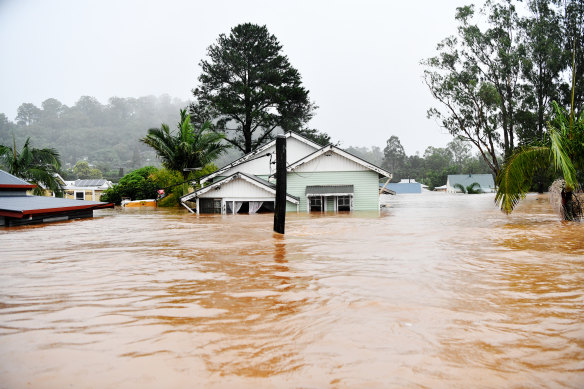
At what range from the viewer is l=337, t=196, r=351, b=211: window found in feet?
86.3

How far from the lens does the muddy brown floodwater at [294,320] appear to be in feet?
10.4

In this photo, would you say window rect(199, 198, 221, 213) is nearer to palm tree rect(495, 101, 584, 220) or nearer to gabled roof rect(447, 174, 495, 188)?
palm tree rect(495, 101, 584, 220)

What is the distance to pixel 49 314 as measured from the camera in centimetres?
460

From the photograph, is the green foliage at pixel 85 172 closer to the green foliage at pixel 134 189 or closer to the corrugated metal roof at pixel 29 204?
the green foliage at pixel 134 189

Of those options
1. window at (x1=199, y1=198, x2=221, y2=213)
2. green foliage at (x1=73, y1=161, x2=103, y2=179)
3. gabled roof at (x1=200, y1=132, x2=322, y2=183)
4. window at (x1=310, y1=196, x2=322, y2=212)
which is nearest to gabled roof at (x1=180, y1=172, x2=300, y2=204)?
window at (x1=199, y1=198, x2=221, y2=213)

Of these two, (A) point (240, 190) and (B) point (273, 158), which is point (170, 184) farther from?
Answer: (A) point (240, 190)

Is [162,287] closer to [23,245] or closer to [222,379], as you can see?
[222,379]

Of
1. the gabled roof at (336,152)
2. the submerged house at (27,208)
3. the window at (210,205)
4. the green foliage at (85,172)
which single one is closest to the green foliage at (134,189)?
the window at (210,205)

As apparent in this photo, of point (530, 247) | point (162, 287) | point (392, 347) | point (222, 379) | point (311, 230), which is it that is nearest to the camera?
point (222, 379)

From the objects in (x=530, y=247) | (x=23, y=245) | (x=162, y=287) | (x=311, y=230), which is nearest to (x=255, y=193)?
(x=311, y=230)

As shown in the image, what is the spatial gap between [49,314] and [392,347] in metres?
3.88

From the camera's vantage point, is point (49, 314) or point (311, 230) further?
point (311, 230)

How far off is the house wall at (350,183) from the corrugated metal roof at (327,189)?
18.0 inches

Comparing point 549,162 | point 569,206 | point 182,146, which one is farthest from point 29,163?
point 569,206
